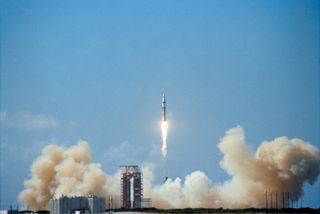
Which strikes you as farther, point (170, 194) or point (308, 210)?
point (170, 194)

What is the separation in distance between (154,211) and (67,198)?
47.6 ft

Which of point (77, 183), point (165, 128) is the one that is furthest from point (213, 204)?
point (77, 183)

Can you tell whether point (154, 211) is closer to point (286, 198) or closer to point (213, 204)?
point (213, 204)

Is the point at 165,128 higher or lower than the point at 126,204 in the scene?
higher

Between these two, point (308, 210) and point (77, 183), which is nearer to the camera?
point (308, 210)

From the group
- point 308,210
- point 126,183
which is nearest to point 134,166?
point 126,183

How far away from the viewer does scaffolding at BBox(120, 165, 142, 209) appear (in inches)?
5236

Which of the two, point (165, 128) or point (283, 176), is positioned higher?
point (165, 128)

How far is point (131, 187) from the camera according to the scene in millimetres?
134125

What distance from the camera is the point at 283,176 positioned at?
12306cm

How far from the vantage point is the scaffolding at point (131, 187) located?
133m

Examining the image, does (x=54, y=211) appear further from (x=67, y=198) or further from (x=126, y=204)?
(x=126, y=204)

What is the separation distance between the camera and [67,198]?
401 feet

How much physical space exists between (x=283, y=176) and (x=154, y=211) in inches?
853
